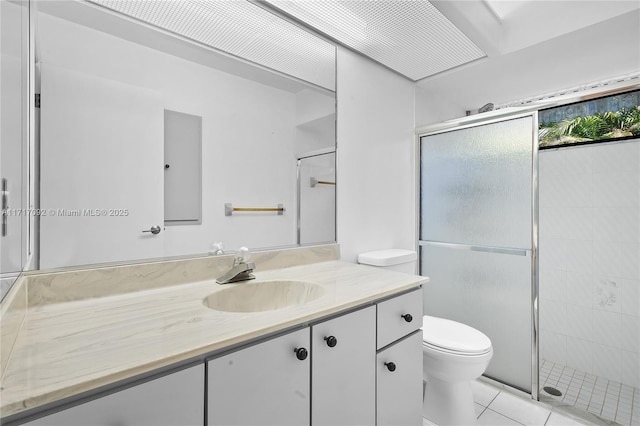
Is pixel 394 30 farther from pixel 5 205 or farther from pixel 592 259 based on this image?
pixel 592 259

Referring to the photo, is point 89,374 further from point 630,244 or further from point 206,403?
point 630,244

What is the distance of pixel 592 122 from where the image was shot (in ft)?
7.16

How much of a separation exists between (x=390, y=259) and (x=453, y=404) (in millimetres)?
791

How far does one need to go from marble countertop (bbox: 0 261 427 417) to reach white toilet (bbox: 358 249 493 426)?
1.85ft

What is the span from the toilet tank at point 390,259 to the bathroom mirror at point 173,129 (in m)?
0.35

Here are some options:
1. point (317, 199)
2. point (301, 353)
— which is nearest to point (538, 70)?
point (317, 199)


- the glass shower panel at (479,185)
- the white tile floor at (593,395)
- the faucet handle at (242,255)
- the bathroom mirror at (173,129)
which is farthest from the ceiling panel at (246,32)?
the white tile floor at (593,395)

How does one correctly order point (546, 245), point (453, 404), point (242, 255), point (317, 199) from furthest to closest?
1. point (546, 245)
2. point (317, 199)
3. point (453, 404)
4. point (242, 255)

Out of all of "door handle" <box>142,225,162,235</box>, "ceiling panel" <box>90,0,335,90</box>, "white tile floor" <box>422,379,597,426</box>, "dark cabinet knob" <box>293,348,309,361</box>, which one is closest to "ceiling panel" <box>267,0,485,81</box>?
"ceiling panel" <box>90,0,335,90</box>

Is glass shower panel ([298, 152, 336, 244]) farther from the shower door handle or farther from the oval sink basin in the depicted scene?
the shower door handle

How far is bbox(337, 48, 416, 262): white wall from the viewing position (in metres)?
1.82

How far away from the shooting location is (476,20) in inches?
67.7

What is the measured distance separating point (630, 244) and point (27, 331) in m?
3.12

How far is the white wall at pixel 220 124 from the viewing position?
A: 1.01 meters
